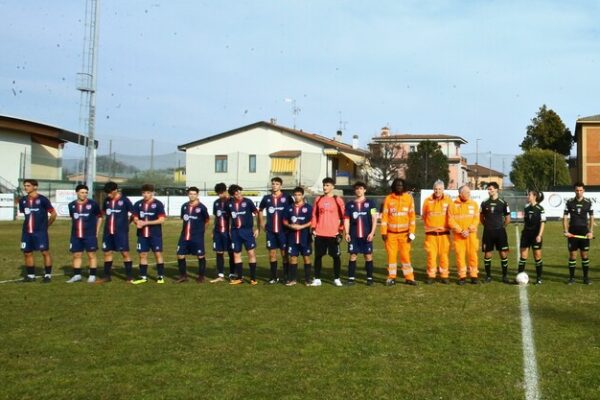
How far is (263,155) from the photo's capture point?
5097 centimetres

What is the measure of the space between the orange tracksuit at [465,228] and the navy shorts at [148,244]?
5654mm

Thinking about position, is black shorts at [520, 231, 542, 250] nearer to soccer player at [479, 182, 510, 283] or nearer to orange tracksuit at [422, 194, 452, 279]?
soccer player at [479, 182, 510, 283]

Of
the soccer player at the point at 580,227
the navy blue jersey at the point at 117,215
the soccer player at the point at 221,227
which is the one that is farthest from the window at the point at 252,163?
the soccer player at the point at 580,227

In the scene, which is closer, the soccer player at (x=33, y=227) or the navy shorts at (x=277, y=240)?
the navy shorts at (x=277, y=240)

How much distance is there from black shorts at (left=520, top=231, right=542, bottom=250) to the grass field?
32.7 inches

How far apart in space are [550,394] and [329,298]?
476 centimetres

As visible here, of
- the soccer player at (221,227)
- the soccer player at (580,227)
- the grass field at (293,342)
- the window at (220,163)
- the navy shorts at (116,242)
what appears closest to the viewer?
the grass field at (293,342)

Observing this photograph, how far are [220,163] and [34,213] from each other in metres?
39.0

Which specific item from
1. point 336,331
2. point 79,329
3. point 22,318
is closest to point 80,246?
point 22,318

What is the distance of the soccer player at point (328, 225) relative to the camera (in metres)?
10.5

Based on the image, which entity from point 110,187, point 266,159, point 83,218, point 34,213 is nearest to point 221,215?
point 110,187

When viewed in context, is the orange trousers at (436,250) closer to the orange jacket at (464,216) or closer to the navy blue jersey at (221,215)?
the orange jacket at (464,216)

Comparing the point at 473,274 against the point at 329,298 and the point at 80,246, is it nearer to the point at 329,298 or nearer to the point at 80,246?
the point at 329,298

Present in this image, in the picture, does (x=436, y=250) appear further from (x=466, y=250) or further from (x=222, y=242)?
(x=222, y=242)
